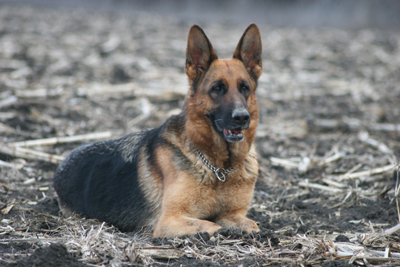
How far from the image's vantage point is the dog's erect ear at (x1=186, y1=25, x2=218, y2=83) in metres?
4.51

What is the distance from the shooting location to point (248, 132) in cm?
449

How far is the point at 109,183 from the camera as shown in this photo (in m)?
4.76

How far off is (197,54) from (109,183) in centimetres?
186

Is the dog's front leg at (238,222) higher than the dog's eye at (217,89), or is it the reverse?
the dog's eye at (217,89)

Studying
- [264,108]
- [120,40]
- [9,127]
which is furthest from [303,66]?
[9,127]

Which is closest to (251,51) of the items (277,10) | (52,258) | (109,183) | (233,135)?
(233,135)

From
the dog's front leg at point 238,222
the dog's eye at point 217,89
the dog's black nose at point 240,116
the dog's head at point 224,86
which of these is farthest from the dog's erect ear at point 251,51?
the dog's front leg at point 238,222

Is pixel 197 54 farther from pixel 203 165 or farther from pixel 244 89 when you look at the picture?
pixel 203 165

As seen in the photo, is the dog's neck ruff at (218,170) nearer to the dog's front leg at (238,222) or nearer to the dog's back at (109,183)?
the dog's front leg at (238,222)

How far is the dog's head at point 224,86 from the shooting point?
165 inches

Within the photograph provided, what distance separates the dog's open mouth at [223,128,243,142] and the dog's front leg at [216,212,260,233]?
875mm

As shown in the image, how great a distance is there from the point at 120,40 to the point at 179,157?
13.5 metres

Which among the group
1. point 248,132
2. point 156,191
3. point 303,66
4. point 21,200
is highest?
point 303,66

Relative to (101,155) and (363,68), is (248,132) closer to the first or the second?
(101,155)
